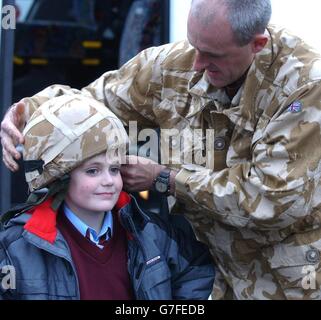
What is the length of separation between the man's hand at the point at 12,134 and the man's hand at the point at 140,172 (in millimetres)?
308

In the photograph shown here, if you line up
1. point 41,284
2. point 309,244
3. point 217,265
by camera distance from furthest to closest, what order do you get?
point 217,265 < point 309,244 < point 41,284

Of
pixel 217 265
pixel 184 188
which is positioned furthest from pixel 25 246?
pixel 217 265

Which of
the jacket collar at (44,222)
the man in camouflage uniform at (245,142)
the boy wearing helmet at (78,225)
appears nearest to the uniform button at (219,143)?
the man in camouflage uniform at (245,142)

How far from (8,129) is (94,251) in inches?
17.5

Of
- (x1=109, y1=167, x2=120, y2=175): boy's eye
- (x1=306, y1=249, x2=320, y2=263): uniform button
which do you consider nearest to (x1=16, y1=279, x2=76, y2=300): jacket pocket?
(x1=109, y1=167, x2=120, y2=175): boy's eye

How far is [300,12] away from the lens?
269 centimetres

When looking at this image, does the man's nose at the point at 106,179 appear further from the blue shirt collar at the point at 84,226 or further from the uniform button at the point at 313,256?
the uniform button at the point at 313,256

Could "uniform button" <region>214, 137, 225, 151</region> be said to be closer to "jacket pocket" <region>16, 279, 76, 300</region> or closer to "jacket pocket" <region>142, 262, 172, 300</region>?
"jacket pocket" <region>142, 262, 172, 300</region>

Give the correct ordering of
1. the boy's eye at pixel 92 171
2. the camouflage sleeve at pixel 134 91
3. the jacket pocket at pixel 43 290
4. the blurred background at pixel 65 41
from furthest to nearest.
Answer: the blurred background at pixel 65 41 → the camouflage sleeve at pixel 134 91 → the boy's eye at pixel 92 171 → the jacket pocket at pixel 43 290

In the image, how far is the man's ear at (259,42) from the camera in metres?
2.03

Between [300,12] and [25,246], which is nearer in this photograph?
[25,246]

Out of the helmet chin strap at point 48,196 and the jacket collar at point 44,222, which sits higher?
the helmet chin strap at point 48,196

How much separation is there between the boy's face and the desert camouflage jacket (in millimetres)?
191
